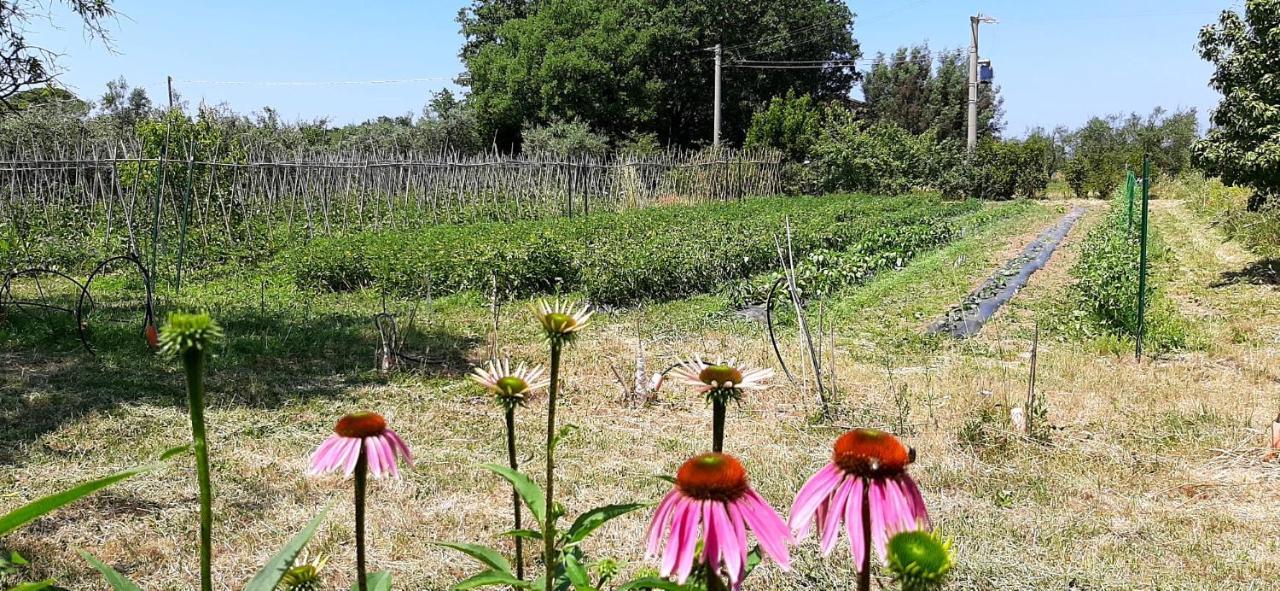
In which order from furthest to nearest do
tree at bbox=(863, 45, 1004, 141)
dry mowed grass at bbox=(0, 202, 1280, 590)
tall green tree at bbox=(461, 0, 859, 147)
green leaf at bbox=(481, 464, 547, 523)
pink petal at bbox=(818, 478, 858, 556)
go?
tree at bbox=(863, 45, 1004, 141) < tall green tree at bbox=(461, 0, 859, 147) < dry mowed grass at bbox=(0, 202, 1280, 590) < green leaf at bbox=(481, 464, 547, 523) < pink petal at bbox=(818, 478, 858, 556)

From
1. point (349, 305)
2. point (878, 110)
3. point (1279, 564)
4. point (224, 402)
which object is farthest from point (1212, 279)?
point (878, 110)

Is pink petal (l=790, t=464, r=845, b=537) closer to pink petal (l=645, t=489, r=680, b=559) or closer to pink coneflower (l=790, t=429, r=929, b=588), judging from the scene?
pink coneflower (l=790, t=429, r=929, b=588)

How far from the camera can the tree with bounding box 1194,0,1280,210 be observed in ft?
26.3

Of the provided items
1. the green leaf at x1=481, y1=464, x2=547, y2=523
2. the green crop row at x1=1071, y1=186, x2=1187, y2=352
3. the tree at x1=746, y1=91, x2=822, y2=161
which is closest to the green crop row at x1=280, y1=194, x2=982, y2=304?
the green crop row at x1=1071, y1=186, x2=1187, y2=352

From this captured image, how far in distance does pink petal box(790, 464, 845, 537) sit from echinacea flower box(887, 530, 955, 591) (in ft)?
0.37

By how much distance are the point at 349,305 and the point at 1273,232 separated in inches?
439

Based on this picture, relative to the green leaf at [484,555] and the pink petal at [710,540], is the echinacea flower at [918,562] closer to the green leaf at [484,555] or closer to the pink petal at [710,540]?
the pink petal at [710,540]

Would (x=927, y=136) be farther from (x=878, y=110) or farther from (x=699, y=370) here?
(x=699, y=370)

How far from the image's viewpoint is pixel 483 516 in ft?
11.0

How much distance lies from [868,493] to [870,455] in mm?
37

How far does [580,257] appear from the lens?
8875mm

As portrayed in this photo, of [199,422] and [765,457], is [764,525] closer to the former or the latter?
[199,422]

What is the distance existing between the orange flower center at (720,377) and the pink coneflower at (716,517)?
0.35 metres

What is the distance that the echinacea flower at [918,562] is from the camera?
0.77m
